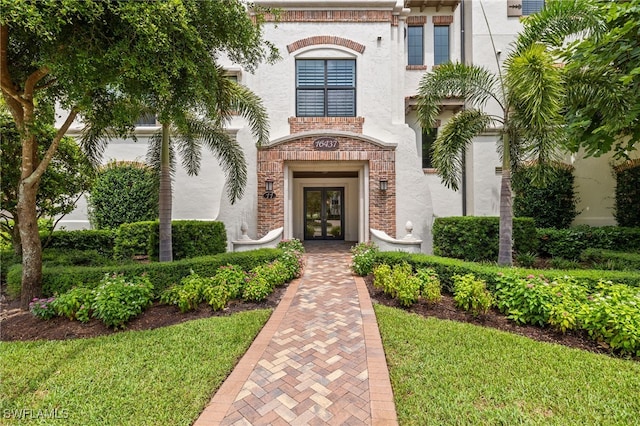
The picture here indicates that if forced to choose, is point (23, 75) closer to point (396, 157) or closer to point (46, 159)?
point (46, 159)

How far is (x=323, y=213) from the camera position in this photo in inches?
578

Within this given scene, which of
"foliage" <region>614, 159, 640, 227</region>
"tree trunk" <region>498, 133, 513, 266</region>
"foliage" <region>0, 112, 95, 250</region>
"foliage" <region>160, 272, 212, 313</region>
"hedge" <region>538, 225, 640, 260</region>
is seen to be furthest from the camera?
"foliage" <region>614, 159, 640, 227</region>

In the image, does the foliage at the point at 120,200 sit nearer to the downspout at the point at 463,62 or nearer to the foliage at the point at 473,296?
the foliage at the point at 473,296

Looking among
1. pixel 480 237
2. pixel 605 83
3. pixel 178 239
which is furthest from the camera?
pixel 480 237

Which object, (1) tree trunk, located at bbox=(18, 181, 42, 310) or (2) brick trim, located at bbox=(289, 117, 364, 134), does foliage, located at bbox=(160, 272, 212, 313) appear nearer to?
(1) tree trunk, located at bbox=(18, 181, 42, 310)

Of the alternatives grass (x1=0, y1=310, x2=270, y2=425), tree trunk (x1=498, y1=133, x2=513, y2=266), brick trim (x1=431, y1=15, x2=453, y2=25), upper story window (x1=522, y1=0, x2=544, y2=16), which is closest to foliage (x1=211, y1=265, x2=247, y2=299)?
grass (x1=0, y1=310, x2=270, y2=425)

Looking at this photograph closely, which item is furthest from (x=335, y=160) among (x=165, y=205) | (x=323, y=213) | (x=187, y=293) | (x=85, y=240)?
(x=85, y=240)

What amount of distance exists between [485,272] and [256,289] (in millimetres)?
4621

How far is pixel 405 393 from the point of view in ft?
10.00

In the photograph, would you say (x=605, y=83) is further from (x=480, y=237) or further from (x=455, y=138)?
(x=480, y=237)

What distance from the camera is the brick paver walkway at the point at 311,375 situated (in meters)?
2.77

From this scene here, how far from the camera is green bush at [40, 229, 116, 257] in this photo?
9484mm

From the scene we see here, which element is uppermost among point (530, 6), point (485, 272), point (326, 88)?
point (530, 6)

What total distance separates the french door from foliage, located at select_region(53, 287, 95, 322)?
10362 mm
